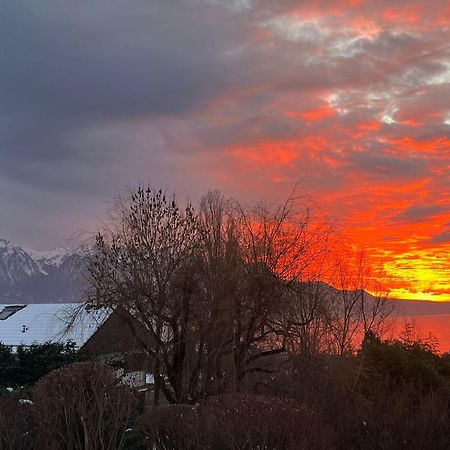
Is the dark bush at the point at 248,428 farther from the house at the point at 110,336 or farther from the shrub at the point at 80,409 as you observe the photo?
the house at the point at 110,336

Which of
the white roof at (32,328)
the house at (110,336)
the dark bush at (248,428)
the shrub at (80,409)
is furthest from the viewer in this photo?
the white roof at (32,328)

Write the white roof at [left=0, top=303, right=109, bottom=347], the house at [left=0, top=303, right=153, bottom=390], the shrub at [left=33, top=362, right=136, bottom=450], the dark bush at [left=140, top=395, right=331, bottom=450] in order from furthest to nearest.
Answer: the white roof at [left=0, top=303, right=109, bottom=347] < the house at [left=0, top=303, right=153, bottom=390] < the shrub at [left=33, top=362, right=136, bottom=450] < the dark bush at [left=140, top=395, right=331, bottom=450]

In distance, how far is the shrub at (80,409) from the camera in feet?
32.4

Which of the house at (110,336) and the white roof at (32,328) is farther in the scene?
the white roof at (32,328)

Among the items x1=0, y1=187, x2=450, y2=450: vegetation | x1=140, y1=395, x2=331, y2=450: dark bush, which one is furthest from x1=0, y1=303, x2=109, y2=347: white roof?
x1=140, y1=395, x2=331, y2=450: dark bush

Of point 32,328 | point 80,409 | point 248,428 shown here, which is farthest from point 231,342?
point 32,328

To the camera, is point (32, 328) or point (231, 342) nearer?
point (231, 342)

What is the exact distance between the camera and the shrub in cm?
989

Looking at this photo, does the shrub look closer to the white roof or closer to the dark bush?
the dark bush

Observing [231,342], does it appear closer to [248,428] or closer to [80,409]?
[80,409]

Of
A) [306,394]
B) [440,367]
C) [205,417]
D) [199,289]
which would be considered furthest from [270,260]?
[205,417]

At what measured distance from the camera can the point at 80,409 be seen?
384 inches

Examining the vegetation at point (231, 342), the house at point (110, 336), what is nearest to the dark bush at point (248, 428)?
the vegetation at point (231, 342)

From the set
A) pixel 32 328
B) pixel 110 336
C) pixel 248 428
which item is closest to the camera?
pixel 248 428
